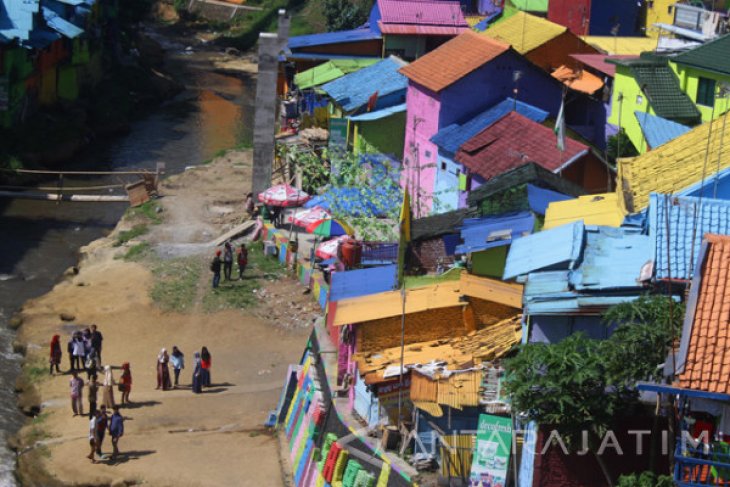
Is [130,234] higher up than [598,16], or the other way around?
[598,16]

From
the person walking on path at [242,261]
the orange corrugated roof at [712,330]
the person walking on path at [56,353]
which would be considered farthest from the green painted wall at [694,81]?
the orange corrugated roof at [712,330]

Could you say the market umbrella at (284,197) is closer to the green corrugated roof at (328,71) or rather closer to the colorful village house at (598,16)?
the green corrugated roof at (328,71)

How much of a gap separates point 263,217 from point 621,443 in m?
26.7

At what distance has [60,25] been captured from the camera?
64.7 meters

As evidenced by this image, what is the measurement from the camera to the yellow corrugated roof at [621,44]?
47.6 meters

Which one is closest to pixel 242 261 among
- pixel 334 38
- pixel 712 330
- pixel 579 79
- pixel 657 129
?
pixel 579 79

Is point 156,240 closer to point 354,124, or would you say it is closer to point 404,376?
point 354,124

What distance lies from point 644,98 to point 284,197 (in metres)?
11.9

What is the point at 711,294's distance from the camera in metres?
17.0

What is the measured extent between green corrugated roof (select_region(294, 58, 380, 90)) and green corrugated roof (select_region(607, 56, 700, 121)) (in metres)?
17.8

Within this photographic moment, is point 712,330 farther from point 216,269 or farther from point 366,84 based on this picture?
point 366,84

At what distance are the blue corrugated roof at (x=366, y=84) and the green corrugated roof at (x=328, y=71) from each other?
2.35m

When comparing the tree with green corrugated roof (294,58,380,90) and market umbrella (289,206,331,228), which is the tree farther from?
market umbrella (289,206,331,228)

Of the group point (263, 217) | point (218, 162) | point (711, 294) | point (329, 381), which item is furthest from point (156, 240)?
point (711, 294)
